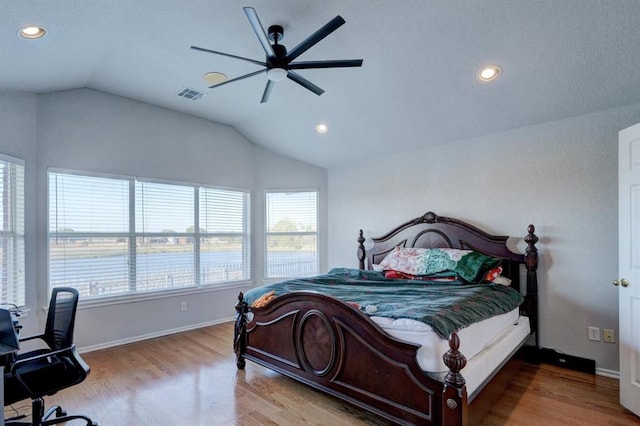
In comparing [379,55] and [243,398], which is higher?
[379,55]

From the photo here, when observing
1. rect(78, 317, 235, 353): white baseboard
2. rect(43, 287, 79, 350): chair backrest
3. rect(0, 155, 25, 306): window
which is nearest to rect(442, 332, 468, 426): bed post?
rect(43, 287, 79, 350): chair backrest

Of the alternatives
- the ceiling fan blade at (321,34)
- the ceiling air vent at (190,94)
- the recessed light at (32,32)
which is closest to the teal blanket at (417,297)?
the ceiling fan blade at (321,34)

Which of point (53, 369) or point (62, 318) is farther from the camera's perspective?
point (62, 318)

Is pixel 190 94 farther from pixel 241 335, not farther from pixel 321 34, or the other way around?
pixel 241 335

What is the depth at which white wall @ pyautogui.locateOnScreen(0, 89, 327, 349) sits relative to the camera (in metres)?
3.37

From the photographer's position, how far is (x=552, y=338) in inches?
132

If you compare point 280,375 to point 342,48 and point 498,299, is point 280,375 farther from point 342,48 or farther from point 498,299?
point 342,48

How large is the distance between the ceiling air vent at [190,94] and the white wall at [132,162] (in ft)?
1.88

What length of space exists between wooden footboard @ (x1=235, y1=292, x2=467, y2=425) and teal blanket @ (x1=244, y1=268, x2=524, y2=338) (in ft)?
0.53

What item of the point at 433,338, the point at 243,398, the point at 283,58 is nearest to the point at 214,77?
the point at 283,58

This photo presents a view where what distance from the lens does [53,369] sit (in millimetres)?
2105

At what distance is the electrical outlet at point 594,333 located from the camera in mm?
3088

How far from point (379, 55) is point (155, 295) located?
12.2 feet

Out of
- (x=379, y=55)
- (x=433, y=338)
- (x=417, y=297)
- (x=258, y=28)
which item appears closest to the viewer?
(x=433, y=338)
